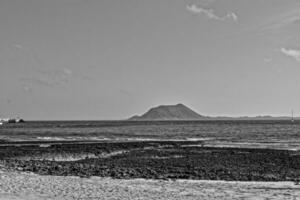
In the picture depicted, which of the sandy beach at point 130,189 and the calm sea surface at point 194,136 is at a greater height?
the calm sea surface at point 194,136

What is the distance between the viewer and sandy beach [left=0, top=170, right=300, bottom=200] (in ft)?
56.8

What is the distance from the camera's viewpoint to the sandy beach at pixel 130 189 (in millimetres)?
17312

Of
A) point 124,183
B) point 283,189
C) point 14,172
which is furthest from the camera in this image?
point 14,172

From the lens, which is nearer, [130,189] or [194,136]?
[130,189]

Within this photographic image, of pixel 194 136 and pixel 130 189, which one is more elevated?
pixel 194 136

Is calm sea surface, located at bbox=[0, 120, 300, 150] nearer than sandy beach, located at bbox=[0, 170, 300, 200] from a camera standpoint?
No

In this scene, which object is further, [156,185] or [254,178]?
[254,178]

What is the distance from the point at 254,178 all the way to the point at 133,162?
1041 centimetres

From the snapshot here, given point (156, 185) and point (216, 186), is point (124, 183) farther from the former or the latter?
point (216, 186)

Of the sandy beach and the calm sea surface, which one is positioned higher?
the calm sea surface

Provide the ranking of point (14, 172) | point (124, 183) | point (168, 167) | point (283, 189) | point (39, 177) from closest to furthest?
point (283, 189), point (124, 183), point (39, 177), point (14, 172), point (168, 167)

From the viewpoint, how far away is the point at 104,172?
24.8 m

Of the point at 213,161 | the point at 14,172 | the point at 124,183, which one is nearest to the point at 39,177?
the point at 14,172

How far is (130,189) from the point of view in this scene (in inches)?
750
